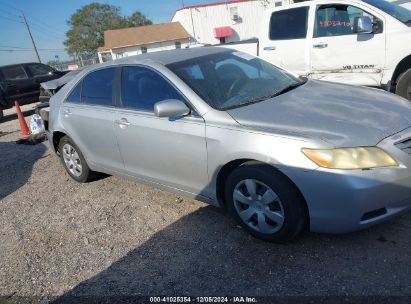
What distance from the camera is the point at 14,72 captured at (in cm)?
1425

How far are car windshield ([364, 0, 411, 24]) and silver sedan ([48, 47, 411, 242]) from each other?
276cm

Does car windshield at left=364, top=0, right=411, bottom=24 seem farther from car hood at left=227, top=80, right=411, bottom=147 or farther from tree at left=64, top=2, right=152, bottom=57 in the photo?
tree at left=64, top=2, right=152, bottom=57

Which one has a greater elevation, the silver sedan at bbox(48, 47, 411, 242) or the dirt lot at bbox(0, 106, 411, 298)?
the silver sedan at bbox(48, 47, 411, 242)

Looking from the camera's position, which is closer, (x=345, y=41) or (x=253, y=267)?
(x=253, y=267)

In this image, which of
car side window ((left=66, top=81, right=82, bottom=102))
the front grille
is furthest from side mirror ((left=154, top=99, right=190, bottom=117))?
car side window ((left=66, top=81, right=82, bottom=102))

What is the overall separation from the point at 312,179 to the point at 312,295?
2.60ft

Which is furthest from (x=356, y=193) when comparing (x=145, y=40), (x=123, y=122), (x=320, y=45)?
(x=145, y=40)

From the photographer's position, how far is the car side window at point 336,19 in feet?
20.7

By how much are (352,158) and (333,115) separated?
53 cm

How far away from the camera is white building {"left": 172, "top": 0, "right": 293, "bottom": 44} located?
45938mm

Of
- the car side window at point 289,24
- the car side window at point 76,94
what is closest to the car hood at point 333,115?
the car side window at point 76,94

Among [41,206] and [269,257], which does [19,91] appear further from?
[269,257]

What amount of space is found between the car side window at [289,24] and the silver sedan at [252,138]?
9.14ft

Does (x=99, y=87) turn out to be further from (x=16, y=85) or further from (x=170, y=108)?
(x=16, y=85)
